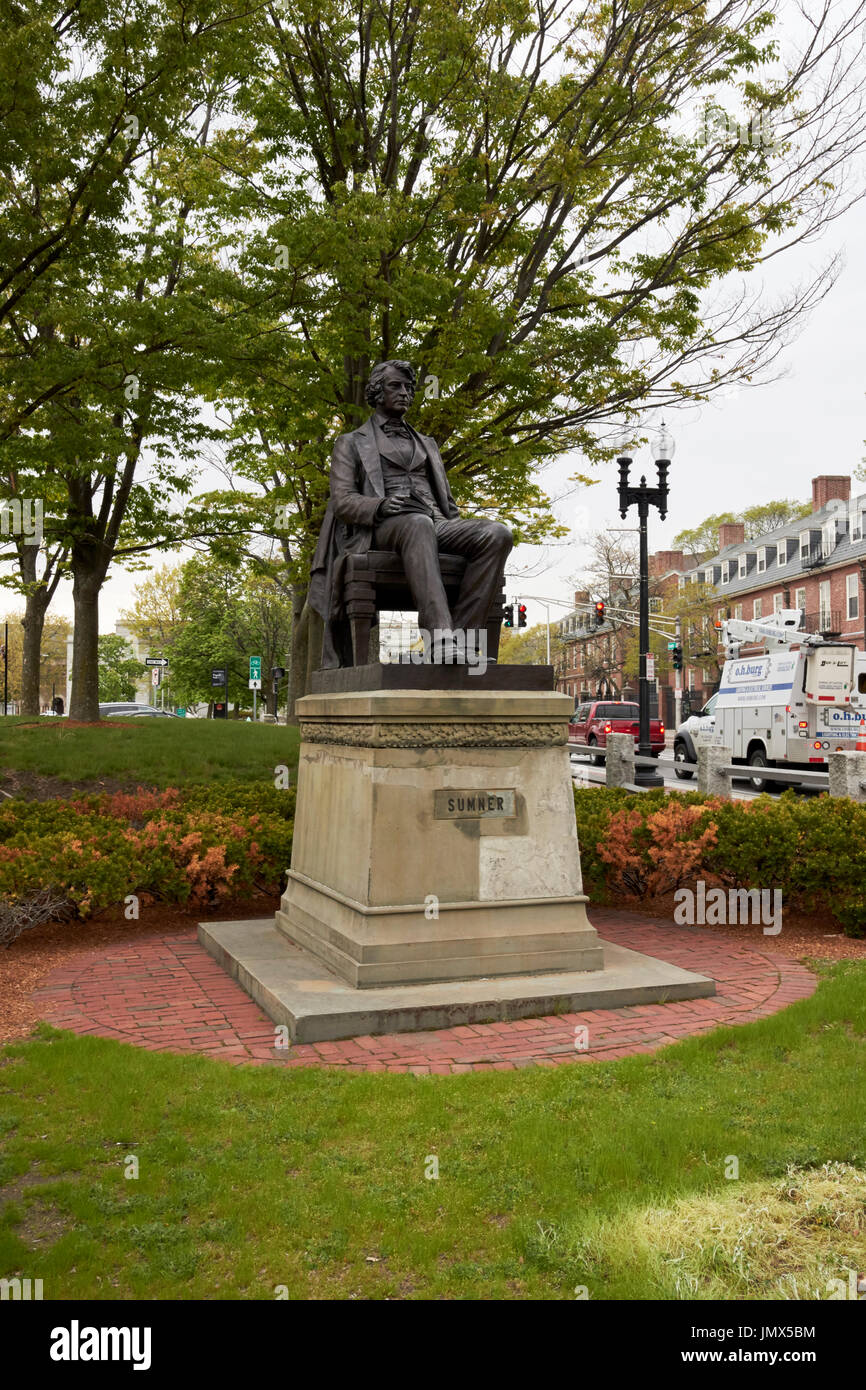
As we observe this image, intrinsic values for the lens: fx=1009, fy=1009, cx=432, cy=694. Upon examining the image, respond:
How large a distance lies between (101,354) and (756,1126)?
11.5 meters

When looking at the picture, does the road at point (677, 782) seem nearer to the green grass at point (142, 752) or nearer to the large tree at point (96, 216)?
the green grass at point (142, 752)

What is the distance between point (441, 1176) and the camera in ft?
12.4

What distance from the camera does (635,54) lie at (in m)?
13.4

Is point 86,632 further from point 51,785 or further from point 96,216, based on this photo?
point 96,216

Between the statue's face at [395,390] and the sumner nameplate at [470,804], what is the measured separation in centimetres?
303

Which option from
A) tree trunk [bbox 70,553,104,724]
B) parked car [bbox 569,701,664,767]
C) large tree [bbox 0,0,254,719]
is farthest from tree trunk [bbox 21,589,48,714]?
parked car [bbox 569,701,664,767]

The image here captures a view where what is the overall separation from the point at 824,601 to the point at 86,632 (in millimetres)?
42289

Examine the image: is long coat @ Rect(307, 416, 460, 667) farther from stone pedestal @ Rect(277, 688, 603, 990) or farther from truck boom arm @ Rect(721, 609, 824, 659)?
truck boom arm @ Rect(721, 609, 824, 659)

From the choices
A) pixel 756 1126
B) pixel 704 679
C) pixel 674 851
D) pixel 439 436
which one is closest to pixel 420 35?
pixel 439 436

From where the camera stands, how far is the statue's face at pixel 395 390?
7.52 m

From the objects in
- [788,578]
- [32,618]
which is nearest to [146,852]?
[32,618]

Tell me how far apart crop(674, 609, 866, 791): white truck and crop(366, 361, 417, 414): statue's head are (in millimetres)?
17140

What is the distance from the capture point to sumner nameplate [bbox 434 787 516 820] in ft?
20.9

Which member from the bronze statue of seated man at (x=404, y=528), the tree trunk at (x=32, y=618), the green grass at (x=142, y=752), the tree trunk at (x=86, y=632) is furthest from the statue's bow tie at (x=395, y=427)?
the tree trunk at (x=32, y=618)
